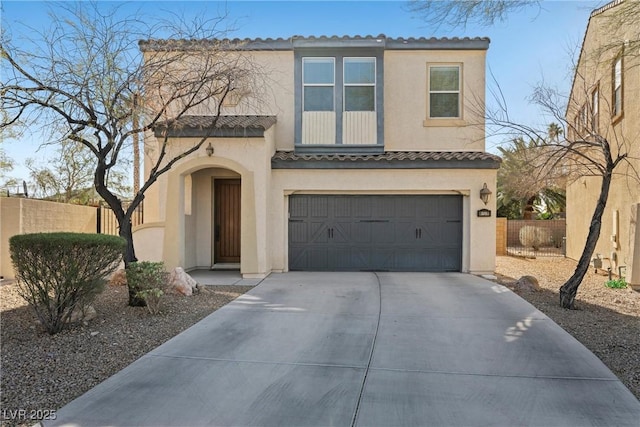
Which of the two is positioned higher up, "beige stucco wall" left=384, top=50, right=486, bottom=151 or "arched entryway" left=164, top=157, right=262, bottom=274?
"beige stucco wall" left=384, top=50, right=486, bottom=151

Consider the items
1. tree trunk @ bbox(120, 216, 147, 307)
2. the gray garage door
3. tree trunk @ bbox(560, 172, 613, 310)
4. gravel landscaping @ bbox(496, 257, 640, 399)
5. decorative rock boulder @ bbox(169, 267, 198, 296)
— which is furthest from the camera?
the gray garage door

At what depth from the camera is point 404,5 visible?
23.0 feet

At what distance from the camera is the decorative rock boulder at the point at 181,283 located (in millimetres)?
9148

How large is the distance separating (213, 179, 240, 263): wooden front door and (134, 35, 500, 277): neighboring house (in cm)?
4

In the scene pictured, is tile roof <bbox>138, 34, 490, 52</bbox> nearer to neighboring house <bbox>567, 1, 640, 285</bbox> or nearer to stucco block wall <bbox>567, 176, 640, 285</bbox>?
neighboring house <bbox>567, 1, 640, 285</bbox>

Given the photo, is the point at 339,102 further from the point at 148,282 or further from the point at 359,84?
the point at 148,282

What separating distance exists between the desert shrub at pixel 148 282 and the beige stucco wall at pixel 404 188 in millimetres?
5070

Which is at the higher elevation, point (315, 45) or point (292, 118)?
point (315, 45)

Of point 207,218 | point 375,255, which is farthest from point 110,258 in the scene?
point 375,255

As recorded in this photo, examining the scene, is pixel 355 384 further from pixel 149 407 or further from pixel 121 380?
pixel 121 380

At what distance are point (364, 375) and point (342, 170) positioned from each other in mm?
8196

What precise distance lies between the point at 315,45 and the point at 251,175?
460 centimetres

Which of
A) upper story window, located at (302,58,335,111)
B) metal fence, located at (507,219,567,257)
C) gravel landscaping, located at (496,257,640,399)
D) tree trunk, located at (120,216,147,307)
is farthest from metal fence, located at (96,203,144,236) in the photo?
metal fence, located at (507,219,567,257)

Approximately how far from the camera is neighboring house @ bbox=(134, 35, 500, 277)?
11.6 m
